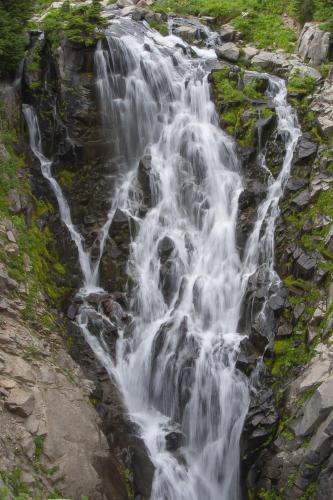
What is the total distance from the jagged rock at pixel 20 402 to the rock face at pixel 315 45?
17375 mm

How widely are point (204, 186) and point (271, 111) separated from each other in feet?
12.5

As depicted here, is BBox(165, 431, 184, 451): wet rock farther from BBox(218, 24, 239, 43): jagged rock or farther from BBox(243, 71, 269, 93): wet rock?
BBox(218, 24, 239, 43): jagged rock

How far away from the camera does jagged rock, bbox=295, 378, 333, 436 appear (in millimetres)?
10520

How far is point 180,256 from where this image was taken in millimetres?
15844

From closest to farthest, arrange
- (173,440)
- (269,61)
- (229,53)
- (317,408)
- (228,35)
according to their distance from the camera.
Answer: (317,408), (173,440), (269,61), (229,53), (228,35)

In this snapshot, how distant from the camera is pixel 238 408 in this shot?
12.8 metres

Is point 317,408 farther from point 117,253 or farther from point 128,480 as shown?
point 117,253

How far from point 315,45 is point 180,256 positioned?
11.6m

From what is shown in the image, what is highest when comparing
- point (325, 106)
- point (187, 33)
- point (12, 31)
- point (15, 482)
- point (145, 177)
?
point (187, 33)

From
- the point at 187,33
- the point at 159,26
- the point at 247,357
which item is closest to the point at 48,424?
the point at 247,357

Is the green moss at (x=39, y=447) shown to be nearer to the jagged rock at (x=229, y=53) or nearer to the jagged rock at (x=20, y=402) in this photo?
the jagged rock at (x=20, y=402)

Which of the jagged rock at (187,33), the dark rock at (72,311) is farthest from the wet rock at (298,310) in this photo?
the jagged rock at (187,33)

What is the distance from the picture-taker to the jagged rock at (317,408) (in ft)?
34.5

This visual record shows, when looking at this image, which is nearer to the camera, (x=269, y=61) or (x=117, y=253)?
(x=117, y=253)
